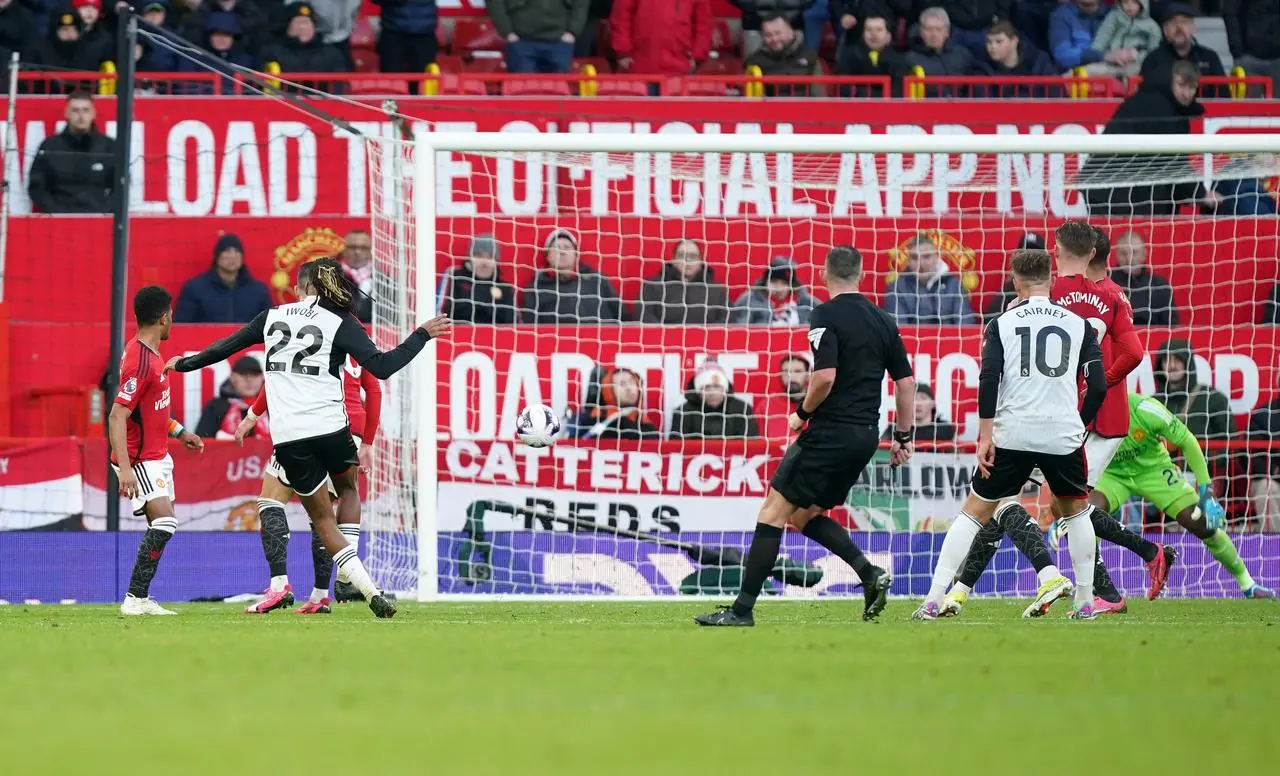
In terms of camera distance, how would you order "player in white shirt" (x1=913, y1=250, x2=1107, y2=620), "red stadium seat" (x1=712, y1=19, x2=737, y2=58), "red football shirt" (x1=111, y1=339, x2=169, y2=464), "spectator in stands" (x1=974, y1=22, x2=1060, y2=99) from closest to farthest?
"player in white shirt" (x1=913, y1=250, x2=1107, y2=620) < "red football shirt" (x1=111, y1=339, x2=169, y2=464) < "spectator in stands" (x1=974, y1=22, x2=1060, y2=99) < "red stadium seat" (x1=712, y1=19, x2=737, y2=58)

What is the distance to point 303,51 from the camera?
668 inches

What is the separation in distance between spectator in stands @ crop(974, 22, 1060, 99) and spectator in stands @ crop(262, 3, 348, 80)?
6315 mm

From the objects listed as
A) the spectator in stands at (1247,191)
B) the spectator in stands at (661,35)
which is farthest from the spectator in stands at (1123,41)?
the spectator in stands at (661,35)

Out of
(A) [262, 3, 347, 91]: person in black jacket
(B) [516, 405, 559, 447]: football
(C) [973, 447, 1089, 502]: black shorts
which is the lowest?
(C) [973, 447, 1089, 502]: black shorts

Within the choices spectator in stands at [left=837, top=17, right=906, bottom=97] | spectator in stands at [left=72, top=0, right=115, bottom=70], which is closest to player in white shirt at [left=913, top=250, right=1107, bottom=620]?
spectator in stands at [left=837, top=17, right=906, bottom=97]

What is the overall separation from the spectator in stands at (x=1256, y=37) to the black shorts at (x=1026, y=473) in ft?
36.4

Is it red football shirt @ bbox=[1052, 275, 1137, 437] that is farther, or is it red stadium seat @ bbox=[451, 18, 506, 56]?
red stadium seat @ bbox=[451, 18, 506, 56]

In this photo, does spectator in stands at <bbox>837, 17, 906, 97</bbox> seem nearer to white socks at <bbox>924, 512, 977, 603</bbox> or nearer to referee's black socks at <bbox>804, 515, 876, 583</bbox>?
white socks at <bbox>924, 512, 977, 603</bbox>

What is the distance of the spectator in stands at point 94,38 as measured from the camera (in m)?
16.8

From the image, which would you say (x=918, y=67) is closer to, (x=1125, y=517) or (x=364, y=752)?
(x=1125, y=517)

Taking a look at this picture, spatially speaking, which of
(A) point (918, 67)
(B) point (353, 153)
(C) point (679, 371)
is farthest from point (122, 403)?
(A) point (918, 67)

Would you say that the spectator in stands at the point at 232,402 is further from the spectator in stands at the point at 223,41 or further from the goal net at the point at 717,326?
the spectator in stands at the point at 223,41

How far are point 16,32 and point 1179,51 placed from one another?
37.3 ft

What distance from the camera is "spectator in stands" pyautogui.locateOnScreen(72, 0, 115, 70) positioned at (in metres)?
16.8
